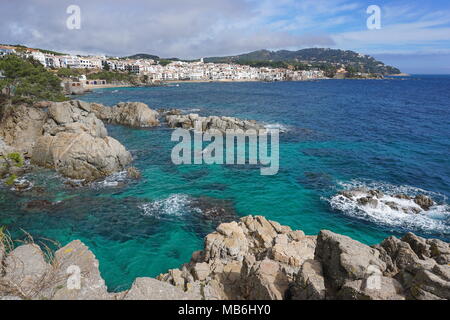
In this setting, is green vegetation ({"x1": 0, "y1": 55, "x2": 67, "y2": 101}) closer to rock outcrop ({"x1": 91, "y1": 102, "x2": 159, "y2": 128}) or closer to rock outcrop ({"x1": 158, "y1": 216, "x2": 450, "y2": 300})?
rock outcrop ({"x1": 91, "y1": 102, "x2": 159, "y2": 128})

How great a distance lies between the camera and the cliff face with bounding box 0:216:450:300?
6.32 metres

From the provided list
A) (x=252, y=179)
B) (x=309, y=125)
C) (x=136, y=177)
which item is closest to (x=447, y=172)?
(x=252, y=179)

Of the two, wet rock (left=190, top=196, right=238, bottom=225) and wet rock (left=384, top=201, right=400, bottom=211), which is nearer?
wet rock (left=190, top=196, right=238, bottom=225)

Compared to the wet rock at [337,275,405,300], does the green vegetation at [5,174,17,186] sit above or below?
below

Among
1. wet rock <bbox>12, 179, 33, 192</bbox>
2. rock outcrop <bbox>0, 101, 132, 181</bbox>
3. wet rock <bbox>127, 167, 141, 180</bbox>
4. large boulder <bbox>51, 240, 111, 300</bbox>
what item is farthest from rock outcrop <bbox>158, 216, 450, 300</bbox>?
wet rock <bbox>12, 179, 33, 192</bbox>

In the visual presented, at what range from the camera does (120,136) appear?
135ft

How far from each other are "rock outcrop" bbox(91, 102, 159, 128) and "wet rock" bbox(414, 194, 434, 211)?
40389 millimetres

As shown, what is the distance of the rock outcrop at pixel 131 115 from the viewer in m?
48.7

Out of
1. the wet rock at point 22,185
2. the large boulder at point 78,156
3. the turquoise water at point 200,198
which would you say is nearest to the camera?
the turquoise water at point 200,198

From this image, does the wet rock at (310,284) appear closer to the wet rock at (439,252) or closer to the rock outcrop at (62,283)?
the rock outcrop at (62,283)

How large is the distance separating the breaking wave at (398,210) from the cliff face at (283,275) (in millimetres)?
10459

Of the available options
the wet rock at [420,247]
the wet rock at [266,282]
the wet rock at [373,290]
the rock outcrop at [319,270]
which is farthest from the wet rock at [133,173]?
the wet rock at [373,290]

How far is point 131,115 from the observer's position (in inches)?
1953
